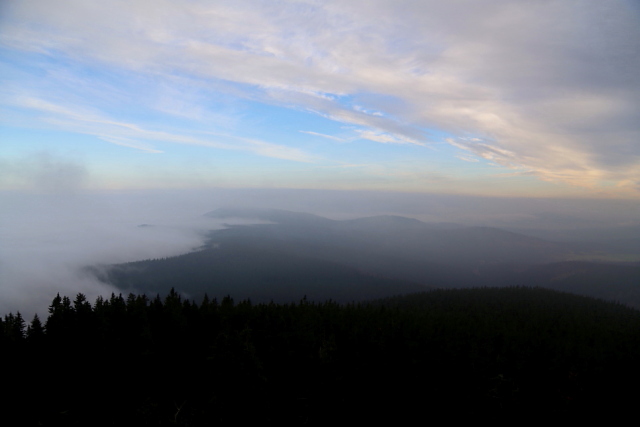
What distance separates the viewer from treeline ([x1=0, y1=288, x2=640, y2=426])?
94.0 ft

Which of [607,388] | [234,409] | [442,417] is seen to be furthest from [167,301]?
[607,388]

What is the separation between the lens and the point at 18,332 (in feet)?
116

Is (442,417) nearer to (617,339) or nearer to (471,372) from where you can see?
(471,372)

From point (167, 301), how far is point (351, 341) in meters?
25.9

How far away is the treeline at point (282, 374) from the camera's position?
2866 centimetres

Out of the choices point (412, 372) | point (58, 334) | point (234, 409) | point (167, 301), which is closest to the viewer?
point (234, 409)

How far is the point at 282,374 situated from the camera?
33188 mm

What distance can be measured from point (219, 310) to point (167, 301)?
23.4 ft

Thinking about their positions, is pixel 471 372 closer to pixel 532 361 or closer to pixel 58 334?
pixel 532 361

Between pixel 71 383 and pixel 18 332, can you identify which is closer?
pixel 71 383

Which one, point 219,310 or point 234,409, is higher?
point 219,310

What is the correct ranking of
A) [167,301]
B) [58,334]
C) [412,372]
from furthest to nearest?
[167,301]
[58,334]
[412,372]

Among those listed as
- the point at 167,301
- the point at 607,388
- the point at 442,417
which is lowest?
the point at 442,417

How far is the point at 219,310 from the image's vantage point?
46406 millimetres
